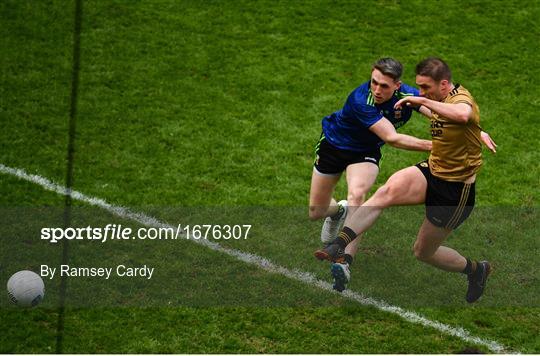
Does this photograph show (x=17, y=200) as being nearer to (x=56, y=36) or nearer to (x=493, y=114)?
(x=56, y=36)

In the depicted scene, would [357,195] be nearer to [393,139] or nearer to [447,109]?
[393,139]

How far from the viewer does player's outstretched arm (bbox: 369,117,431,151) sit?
33.7ft

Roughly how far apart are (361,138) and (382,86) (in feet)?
2.29

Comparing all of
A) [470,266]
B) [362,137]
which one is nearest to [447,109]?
[362,137]

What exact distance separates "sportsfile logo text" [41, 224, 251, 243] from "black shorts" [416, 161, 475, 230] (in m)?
2.66

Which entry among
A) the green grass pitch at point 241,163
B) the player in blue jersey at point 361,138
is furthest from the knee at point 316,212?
the green grass pitch at point 241,163

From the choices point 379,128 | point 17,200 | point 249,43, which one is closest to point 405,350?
point 379,128

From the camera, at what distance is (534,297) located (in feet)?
35.1

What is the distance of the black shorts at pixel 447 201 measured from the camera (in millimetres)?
9977

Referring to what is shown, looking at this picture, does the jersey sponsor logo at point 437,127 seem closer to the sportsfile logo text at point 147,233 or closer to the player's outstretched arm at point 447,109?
the player's outstretched arm at point 447,109

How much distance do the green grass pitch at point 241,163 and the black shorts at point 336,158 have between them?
114 centimetres

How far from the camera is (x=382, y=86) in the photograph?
10359 mm

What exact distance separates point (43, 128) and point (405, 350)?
22.0 feet

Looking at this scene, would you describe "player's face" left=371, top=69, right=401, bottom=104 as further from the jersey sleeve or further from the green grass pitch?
the green grass pitch
